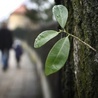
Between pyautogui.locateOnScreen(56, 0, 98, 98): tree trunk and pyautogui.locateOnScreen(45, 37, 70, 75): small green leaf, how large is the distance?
12 centimetres

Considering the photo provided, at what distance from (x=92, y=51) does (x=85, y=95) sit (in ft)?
0.69

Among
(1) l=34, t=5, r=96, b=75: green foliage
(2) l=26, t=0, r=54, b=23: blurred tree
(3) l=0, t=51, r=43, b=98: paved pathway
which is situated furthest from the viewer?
(2) l=26, t=0, r=54, b=23: blurred tree

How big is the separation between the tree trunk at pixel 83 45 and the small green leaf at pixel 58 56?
125 millimetres

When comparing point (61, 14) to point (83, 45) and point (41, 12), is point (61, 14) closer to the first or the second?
point (83, 45)

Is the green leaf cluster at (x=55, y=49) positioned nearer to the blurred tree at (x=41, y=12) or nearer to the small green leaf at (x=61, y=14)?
the small green leaf at (x=61, y=14)

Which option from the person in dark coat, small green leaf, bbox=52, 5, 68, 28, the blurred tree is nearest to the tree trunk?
small green leaf, bbox=52, 5, 68, 28

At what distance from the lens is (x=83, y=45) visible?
1.55 m

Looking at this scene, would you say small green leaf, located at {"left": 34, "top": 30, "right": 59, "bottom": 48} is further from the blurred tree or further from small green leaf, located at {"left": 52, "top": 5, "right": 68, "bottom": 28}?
the blurred tree

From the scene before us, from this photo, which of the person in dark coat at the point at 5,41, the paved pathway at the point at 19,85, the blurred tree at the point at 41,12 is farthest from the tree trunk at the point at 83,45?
the blurred tree at the point at 41,12

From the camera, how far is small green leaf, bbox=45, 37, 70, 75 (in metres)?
1.44

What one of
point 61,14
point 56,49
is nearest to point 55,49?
point 56,49

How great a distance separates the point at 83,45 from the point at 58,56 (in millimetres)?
158

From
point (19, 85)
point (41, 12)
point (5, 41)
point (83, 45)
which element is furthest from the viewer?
point (41, 12)

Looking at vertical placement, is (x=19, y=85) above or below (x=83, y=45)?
below
